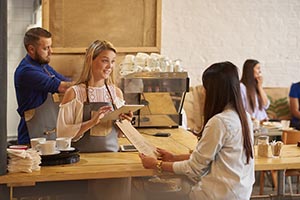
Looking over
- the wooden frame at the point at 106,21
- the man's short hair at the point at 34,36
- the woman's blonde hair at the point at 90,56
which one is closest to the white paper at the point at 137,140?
the woman's blonde hair at the point at 90,56

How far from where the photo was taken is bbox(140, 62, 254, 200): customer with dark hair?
2.88m

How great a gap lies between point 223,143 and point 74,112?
119cm

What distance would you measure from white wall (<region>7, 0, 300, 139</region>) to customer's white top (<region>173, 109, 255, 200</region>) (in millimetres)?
4378

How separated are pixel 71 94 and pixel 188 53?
3.89m

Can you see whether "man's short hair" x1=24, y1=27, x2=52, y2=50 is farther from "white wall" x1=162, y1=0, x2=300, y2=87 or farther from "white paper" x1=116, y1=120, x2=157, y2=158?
"white wall" x1=162, y1=0, x2=300, y2=87

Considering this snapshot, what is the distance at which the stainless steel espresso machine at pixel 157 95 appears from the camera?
5.39 metres

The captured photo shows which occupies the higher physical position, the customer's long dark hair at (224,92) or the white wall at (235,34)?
the white wall at (235,34)

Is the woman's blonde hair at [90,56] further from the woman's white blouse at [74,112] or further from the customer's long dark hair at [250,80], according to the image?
the customer's long dark hair at [250,80]

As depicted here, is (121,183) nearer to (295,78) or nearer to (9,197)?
(9,197)

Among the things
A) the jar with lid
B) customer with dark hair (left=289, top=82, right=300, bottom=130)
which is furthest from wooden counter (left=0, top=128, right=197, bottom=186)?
customer with dark hair (left=289, top=82, right=300, bottom=130)

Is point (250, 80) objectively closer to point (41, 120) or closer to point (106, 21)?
point (106, 21)

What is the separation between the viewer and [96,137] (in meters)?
3.63

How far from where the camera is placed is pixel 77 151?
3346 millimetres

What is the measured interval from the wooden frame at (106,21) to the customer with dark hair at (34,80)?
126 cm
